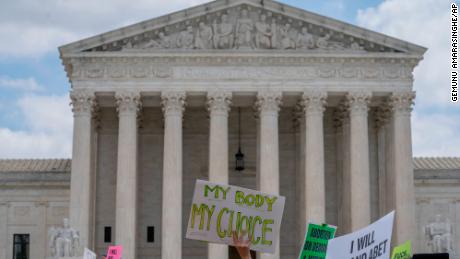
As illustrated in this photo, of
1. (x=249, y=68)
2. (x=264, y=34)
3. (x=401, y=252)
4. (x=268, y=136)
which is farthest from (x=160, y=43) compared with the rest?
(x=401, y=252)

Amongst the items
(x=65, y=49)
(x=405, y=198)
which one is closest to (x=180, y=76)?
(x=65, y=49)

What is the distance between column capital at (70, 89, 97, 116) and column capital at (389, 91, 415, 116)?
55.8 ft

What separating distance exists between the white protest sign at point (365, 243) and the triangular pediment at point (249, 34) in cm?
3629

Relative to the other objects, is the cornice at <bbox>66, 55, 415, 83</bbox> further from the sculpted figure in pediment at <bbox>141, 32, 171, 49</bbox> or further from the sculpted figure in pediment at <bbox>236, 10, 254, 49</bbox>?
the sculpted figure in pediment at <bbox>236, 10, 254, 49</bbox>

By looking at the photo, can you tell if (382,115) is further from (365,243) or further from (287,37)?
(365,243)

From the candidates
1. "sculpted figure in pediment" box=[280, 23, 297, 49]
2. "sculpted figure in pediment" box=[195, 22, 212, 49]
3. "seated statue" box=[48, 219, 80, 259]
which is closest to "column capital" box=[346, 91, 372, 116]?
"sculpted figure in pediment" box=[280, 23, 297, 49]

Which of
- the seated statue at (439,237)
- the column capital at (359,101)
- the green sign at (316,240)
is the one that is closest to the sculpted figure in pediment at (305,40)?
the column capital at (359,101)

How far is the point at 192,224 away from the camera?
17.3 m

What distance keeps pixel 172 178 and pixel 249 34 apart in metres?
9.35

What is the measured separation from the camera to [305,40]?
5400cm

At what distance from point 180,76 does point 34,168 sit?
63.5ft

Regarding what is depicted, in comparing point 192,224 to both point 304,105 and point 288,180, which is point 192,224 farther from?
point 288,180

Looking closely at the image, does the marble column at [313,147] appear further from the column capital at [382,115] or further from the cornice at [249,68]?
the column capital at [382,115]

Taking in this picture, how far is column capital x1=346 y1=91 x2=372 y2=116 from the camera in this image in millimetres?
53250
